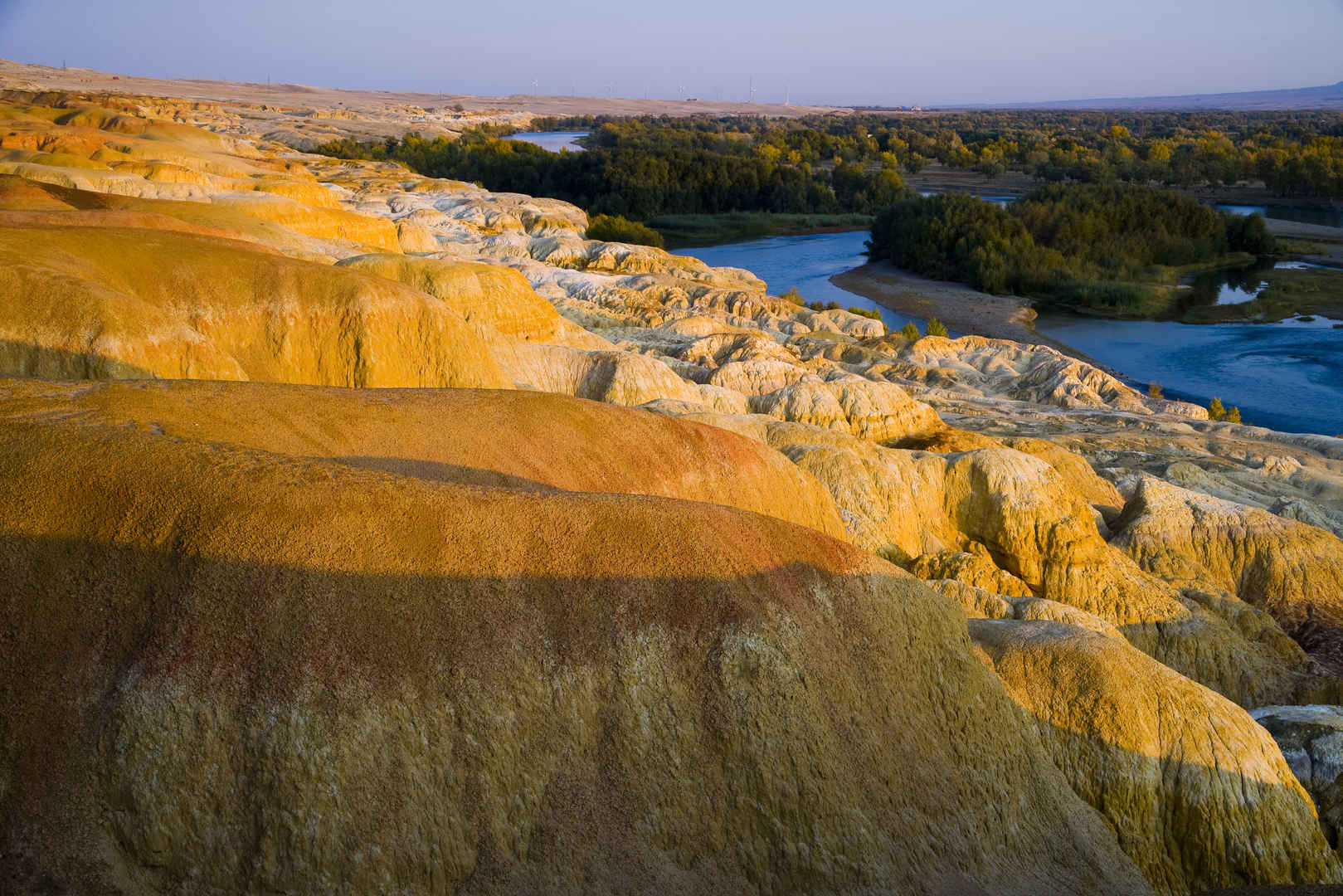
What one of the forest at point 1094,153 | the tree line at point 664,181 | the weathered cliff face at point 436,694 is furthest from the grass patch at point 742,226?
the weathered cliff face at point 436,694

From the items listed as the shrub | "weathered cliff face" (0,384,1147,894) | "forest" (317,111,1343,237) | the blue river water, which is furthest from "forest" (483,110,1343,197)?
"weathered cliff face" (0,384,1147,894)

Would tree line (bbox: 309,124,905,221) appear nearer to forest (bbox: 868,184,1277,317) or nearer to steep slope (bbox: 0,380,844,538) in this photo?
forest (bbox: 868,184,1277,317)

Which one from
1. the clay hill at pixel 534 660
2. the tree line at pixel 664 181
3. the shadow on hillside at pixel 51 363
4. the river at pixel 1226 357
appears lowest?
the river at pixel 1226 357

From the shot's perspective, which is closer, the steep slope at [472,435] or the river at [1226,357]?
the steep slope at [472,435]

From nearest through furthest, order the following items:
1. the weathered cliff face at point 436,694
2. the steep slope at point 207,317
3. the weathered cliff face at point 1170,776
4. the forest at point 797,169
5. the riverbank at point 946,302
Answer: the weathered cliff face at point 436,694, the weathered cliff face at point 1170,776, the steep slope at point 207,317, the riverbank at point 946,302, the forest at point 797,169

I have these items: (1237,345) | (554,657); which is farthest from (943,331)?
(554,657)

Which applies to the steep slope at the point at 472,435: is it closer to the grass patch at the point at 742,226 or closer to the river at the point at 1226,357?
the river at the point at 1226,357
